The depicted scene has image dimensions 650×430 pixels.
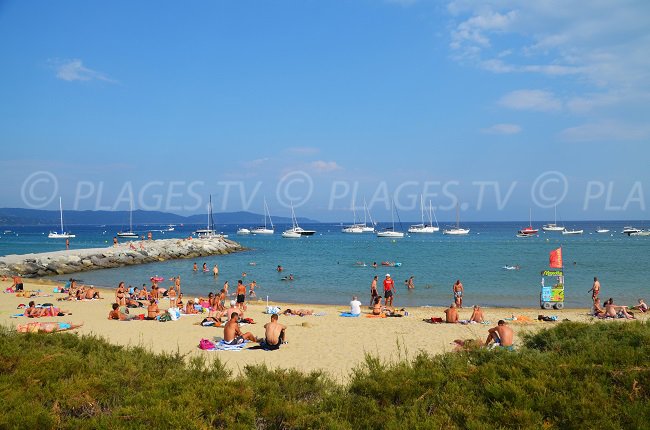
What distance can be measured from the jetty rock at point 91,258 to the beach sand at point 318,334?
19005 millimetres

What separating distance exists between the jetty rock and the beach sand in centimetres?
1901

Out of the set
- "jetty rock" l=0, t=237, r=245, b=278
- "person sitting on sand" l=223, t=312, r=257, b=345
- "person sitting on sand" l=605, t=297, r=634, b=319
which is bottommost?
"jetty rock" l=0, t=237, r=245, b=278

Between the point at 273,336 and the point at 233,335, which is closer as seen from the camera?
the point at 273,336

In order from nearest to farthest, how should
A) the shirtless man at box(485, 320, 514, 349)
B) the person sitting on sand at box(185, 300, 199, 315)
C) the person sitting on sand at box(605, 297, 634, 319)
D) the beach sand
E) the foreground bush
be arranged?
the foreground bush, the shirtless man at box(485, 320, 514, 349), the beach sand, the person sitting on sand at box(605, 297, 634, 319), the person sitting on sand at box(185, 300, 199, 315)

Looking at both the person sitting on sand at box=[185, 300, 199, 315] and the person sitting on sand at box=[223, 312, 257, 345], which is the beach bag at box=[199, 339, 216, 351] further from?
the person sitting on sand at box=[185, 300, 199, 315]

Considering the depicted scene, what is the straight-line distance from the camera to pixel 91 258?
140ft

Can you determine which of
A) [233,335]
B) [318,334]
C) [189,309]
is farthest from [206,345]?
[189,309]

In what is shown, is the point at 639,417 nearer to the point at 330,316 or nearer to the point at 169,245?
the point at 330,316

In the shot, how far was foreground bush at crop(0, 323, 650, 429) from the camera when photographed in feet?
16.6

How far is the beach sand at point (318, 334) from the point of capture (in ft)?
35.5

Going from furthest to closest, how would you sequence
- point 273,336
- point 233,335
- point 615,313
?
point 615,313, point 233,335, point 273,336

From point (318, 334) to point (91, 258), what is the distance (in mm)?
35076

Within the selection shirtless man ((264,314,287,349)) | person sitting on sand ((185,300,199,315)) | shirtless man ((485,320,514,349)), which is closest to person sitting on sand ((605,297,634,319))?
shirtless man ((485,320,514,349))

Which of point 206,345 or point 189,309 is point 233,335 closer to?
point 206,345
